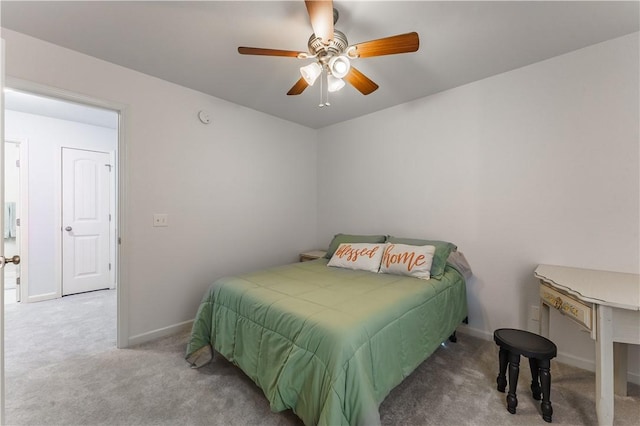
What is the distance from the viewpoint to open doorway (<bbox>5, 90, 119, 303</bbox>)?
3396 millimetres

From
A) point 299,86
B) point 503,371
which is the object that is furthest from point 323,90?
point 503,371

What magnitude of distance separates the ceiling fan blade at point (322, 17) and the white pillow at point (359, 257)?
→ 1.79m

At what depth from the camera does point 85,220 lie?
12.8ft

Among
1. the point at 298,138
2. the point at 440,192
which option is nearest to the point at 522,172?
the point at 440,192

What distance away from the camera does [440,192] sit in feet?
9.05

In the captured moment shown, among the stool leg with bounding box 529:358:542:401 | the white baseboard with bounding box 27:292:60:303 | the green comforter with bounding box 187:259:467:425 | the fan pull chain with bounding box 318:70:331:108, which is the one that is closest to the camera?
the green comforter with bounding box 187:259:467:425

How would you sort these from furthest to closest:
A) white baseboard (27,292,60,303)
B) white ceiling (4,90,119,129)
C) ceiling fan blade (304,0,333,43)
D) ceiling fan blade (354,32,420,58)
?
white baseboard (27,292,60,303), white ceiling (4,90,119,129), ceiling fan blade (354,32,420,58), ceiling fan blade (304,0,333,43)

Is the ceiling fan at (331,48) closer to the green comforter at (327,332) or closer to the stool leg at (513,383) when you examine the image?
the green comforter at (327,332)

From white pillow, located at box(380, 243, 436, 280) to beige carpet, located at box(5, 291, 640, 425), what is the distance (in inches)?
27.8

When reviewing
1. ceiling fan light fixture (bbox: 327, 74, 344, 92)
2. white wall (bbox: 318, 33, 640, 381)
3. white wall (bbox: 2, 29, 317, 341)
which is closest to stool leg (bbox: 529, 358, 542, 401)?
white wall (bbox: 318, 33, 640, 381)

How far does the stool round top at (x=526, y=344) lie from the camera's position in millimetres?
1480

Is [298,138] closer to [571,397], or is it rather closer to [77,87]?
[77,87]

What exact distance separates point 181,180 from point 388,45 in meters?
2.21

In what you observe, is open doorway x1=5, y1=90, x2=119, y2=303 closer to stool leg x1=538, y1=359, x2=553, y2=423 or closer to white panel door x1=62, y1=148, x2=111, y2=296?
white panel door x1=62, y1=148, x2=111, y2=296
